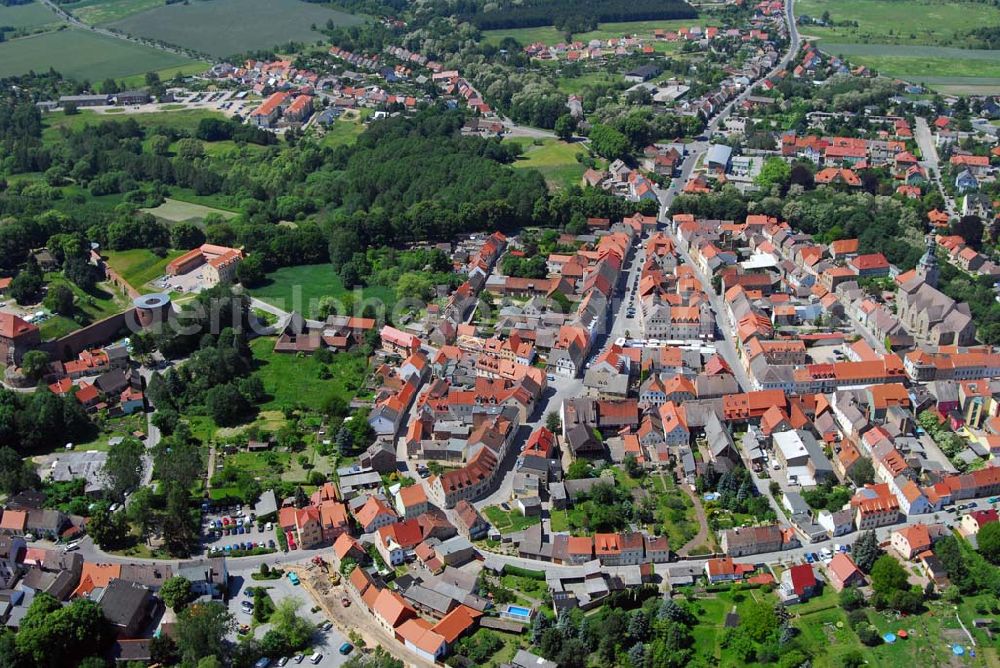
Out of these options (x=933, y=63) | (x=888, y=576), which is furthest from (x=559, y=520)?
(x=933, y=63)

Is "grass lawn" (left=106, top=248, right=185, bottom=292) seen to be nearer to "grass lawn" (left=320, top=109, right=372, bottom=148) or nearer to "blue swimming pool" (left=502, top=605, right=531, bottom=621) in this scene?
"grass lawn" (left=320, top=109, right=372, bottom=148)

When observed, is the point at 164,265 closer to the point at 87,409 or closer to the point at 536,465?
the point at 87,409

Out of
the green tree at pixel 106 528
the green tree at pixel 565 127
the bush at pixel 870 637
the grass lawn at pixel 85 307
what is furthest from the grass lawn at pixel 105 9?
the bush at pixel 870 637

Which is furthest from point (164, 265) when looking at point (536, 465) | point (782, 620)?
point (782, 620)

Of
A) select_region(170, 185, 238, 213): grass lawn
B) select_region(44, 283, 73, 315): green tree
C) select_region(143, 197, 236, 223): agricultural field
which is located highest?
select_region(44, 283, 73, 315): green tree

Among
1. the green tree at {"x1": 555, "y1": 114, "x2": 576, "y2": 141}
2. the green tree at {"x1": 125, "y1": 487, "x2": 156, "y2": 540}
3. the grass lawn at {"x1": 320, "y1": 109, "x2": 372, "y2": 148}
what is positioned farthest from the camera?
the grass lawn at {"x1": 320, "y1": 109, "x2": 372, "y2": 148}

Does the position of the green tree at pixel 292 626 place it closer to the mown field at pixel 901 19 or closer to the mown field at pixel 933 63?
the mown field at pixel 933 63

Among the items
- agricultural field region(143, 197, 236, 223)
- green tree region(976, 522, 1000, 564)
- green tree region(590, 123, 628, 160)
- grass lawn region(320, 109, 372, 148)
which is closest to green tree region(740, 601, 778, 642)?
green tree region(976, 522, 1000, 564)
